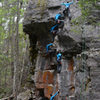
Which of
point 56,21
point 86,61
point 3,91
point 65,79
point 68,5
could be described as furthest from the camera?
point 3,91

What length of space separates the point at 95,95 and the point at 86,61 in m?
1.46

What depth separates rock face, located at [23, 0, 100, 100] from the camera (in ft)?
19.8

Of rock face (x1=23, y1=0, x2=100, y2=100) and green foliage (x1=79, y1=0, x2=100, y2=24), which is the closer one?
green foliage (x1=79, y1=0, x2=100, y2=24)

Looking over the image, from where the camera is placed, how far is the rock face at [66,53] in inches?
237

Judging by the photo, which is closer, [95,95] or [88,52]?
[95,95]

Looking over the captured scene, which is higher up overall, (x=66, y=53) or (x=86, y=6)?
(x=86, y=6)

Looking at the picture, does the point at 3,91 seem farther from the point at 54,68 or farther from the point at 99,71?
the point at 99,71

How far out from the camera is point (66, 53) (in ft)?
26.9

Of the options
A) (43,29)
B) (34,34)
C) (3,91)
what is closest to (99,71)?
(43,29)

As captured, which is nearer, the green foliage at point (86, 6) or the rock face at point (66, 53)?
the green foliage at point (86, 6)

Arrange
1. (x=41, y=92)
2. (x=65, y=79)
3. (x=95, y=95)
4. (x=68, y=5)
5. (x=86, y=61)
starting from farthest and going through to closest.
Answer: (x=41, y=92) < (x=68, y=5) < (x=65, y=79) < (x=86, y=61) < (x=95, y=95)

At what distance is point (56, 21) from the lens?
31.8ft

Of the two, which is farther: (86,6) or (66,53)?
(66,53)

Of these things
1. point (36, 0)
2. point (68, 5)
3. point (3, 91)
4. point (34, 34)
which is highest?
point (36, 0)
